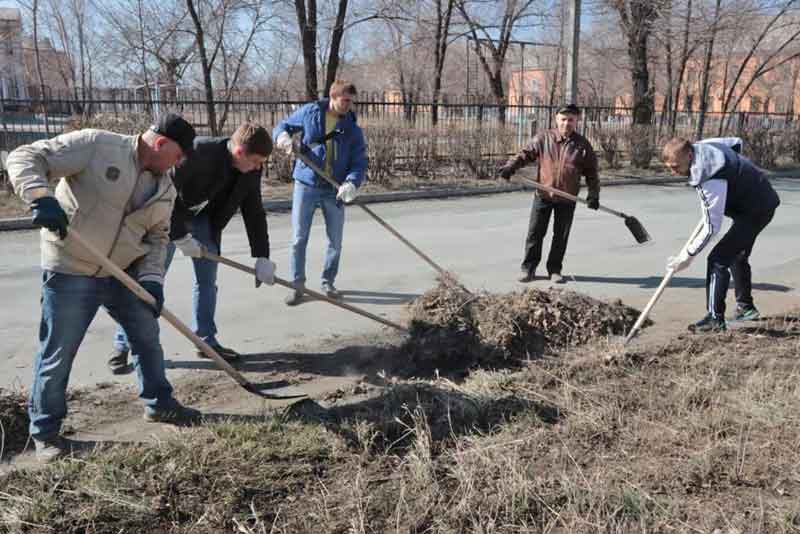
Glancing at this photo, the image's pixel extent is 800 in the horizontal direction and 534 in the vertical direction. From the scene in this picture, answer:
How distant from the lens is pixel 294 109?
1493 cm

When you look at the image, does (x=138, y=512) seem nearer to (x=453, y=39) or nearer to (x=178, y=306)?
(x=178, y=306)

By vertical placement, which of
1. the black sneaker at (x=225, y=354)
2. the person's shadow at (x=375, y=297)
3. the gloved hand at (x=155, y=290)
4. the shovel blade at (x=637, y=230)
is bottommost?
the black sneaker at (x=225, y=354)

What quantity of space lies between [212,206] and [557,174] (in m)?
3.43

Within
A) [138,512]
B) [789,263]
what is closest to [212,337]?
[138,512]

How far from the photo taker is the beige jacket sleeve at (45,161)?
9.02 feet

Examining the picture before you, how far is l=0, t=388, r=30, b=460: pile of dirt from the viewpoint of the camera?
129 inches

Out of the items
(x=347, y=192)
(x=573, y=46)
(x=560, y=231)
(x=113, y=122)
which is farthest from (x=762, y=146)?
(x=347, y=192)

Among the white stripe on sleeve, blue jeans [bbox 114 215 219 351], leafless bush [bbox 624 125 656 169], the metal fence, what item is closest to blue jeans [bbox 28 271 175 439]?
blue jeans [bbox 114 215 219 351]

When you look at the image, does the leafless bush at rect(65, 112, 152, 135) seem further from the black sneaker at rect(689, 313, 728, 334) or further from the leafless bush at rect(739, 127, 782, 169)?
the leafless bush at rect(739, 127, 782, 169)

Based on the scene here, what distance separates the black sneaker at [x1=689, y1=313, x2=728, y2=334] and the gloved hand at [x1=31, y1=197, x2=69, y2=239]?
4.31 m

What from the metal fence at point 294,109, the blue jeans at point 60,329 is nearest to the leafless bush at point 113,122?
the metal fence at point 294,109

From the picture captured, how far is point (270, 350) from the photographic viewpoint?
4812 mm

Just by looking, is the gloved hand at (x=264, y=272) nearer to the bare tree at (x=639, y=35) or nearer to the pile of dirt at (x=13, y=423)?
the pile of dirt at (x=13, y=423)

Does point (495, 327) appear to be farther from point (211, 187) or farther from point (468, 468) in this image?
point (211, 187)
